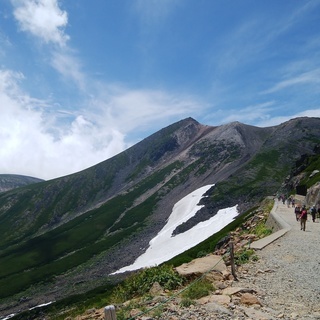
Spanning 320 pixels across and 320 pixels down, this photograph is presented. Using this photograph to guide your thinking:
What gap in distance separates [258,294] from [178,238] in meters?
96.8

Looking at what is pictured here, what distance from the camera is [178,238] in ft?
360

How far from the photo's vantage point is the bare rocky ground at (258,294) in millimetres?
12359

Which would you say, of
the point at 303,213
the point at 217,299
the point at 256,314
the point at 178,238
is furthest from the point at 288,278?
the point at 178,238

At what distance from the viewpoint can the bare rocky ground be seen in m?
12.4

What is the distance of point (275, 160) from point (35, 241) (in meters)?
136

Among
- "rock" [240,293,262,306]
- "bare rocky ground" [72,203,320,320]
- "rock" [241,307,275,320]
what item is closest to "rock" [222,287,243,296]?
"bare rocky ground" [72,203,320,320]

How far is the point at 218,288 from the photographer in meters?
15.5

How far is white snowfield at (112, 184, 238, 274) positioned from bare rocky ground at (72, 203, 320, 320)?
70.2m

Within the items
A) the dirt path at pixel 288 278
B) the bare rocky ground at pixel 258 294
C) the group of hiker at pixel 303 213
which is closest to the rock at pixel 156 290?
the bare rocky ground at pixel 258 294

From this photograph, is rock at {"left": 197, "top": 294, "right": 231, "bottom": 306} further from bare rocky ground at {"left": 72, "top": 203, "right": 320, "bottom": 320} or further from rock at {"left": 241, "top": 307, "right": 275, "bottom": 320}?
rock at {"left": 241, "top": 307, "right": 275, "bottom": 320}

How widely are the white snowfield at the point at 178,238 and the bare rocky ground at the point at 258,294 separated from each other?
70.2 m

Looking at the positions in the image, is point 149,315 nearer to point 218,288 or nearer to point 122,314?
point 122,314

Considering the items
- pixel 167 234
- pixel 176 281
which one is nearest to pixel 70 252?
pixel 167 234

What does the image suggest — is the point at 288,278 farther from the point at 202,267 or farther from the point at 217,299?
the point at 217,299
